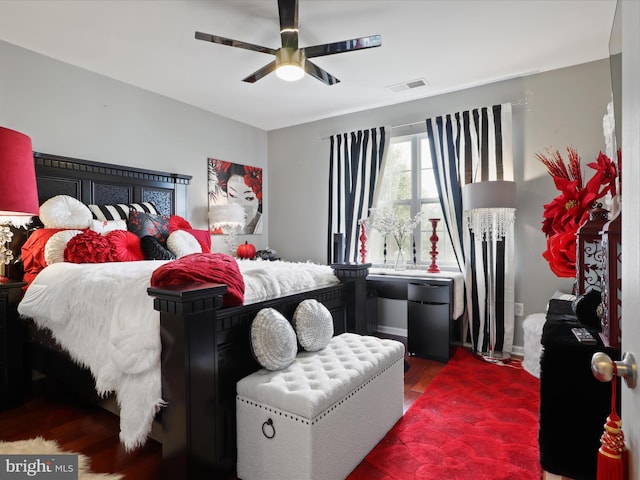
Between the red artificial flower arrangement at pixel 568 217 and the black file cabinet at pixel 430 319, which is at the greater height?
the red artificial flower arrangement at pixel 568 217

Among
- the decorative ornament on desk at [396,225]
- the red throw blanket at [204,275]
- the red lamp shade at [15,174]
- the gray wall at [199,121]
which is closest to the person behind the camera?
the red throw blanket at [204,275]

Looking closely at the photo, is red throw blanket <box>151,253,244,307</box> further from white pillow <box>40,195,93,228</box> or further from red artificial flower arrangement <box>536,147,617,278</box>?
white pillow <box>40,195,93,228</box>

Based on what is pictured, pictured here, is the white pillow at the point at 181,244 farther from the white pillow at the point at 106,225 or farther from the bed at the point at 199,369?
the bed at the point at 199,369

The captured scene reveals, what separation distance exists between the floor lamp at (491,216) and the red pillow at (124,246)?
2760 mm

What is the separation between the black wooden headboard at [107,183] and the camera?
9.47ft

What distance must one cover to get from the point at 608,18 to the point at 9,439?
4379 mm

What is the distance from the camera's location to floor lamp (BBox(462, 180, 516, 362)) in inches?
119

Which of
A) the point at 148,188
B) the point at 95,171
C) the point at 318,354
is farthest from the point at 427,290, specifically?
the point at 95,171

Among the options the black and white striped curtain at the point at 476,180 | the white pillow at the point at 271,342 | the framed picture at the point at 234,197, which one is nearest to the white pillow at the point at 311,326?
the white pillow at the point at 271,342

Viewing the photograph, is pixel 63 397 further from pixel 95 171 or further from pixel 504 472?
pixel 504 472

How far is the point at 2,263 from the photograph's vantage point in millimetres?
2498

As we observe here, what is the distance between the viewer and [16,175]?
1.96 m

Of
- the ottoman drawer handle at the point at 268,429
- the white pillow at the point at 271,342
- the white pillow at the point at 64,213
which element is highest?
the white pillow at the point at 64,213

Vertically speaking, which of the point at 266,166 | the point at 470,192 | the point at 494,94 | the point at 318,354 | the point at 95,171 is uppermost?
the point at 494,94
